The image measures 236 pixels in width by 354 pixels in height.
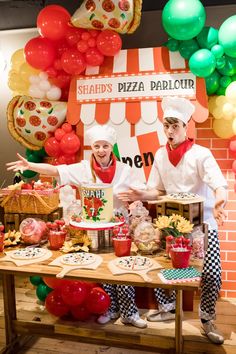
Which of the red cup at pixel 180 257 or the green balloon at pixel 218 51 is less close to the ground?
the green balloon at pixel 218 51

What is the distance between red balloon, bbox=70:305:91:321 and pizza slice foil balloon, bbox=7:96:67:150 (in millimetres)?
1537

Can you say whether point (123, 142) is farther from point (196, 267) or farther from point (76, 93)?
point (196, 267)

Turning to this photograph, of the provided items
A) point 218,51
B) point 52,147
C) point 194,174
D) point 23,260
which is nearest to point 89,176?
point 52,147

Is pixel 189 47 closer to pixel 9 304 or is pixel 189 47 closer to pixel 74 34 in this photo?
pixel 74 34

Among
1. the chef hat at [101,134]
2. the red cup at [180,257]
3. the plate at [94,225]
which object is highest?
the chef hat at [101,134]

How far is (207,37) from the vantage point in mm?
3498

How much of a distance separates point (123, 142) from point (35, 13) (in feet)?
5.99

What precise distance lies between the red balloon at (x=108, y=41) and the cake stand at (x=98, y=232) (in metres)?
1.72

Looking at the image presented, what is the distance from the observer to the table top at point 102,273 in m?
2.13

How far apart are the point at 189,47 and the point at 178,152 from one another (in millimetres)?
1032

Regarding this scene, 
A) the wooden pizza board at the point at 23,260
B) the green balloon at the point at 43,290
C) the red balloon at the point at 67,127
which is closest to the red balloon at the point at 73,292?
the green balloon at the point at 43,290

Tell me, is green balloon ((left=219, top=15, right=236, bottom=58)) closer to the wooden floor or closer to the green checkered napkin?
the green checkered napkin

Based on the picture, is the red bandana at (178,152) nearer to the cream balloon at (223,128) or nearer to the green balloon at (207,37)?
the cream balloon at (223,128)

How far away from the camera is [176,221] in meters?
2.45
